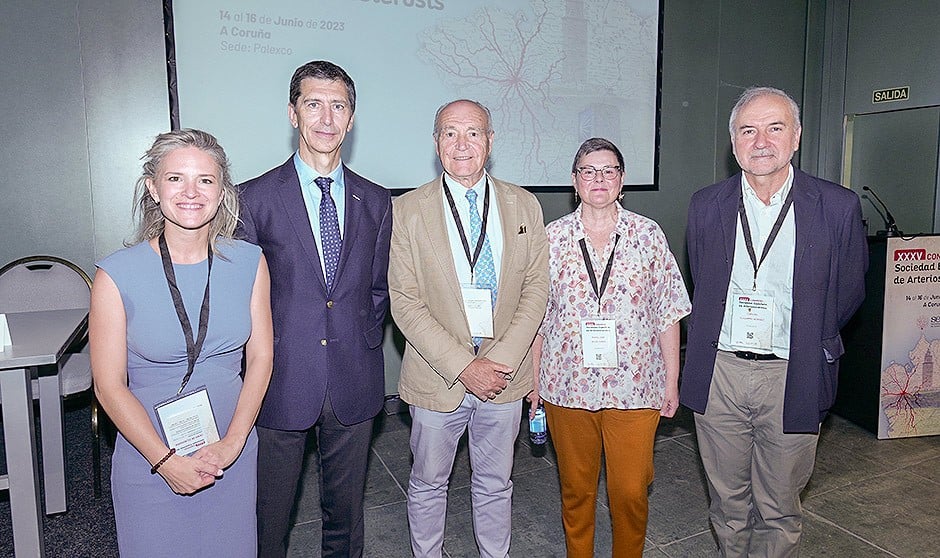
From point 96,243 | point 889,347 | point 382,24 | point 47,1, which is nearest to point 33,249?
point 96,243

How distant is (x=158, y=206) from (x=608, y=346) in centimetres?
147

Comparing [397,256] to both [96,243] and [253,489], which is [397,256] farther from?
[96,243]

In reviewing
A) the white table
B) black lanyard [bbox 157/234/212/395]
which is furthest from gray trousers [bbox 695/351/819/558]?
the white table

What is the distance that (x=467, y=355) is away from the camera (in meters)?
2.13

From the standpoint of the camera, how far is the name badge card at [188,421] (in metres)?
1.66

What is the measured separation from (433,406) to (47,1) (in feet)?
10.6

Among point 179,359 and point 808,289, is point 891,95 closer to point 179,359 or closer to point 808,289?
point 808,289

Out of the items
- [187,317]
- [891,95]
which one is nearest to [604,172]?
[187,317]

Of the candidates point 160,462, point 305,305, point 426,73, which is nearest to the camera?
point 160,462

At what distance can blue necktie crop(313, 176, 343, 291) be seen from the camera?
202 cm

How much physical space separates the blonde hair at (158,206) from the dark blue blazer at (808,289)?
5.19 ft

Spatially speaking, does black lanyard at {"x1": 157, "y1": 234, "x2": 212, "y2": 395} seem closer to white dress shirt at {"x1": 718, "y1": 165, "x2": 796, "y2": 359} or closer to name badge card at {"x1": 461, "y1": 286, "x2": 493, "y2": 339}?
name badge card at {"x1": 461, "y1": 286, "x2": 493, "y2": 339}

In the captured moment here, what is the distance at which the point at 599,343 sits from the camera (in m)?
2.17

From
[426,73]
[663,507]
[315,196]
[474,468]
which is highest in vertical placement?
[426,73]
